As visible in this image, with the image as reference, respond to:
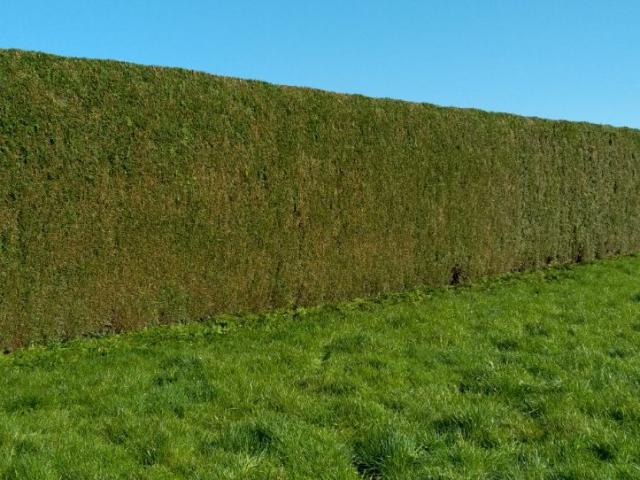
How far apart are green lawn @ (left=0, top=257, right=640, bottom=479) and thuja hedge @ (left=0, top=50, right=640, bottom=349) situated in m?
0.81

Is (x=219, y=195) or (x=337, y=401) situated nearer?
(x=337, y=401)

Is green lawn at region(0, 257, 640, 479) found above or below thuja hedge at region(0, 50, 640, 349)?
below

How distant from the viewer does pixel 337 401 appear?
17.9 feet

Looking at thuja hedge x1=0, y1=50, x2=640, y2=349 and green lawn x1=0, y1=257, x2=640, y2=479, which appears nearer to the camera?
green lawn x1=0, y1=257, x2=640, y2=479

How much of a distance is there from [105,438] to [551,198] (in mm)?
13603

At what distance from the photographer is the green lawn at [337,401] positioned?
4273mm

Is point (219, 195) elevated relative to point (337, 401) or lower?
elevated

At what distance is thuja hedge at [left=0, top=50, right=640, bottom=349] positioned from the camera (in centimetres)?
782

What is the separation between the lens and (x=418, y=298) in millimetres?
A: 11297

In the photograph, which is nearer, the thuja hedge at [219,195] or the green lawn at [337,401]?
the green lawn at [337,401]

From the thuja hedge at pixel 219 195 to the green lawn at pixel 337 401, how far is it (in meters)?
0.81

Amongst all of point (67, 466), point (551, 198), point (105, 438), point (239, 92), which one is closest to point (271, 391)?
point (105, 438)

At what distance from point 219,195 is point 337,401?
189 inches

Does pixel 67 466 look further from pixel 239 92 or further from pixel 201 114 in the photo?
pixel 239 92
